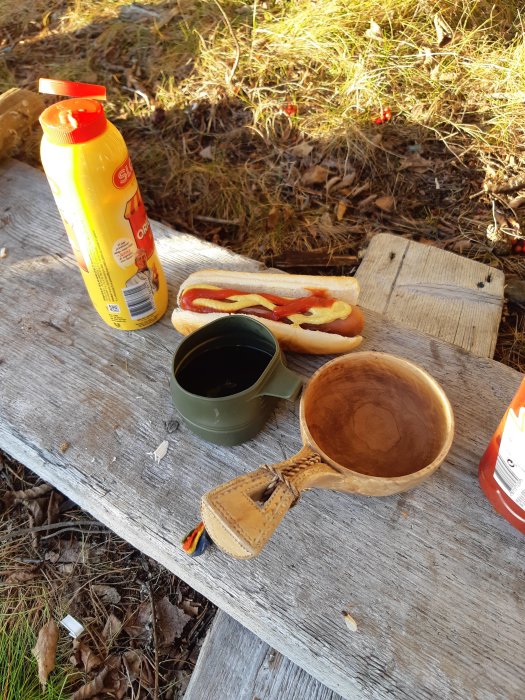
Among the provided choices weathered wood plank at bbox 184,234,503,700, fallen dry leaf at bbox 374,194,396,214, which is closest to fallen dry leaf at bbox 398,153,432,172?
fallen dry leaf at bbox 374,194,396,214

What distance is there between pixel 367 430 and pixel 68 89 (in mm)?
962

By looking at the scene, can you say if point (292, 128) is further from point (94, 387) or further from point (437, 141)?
point (94, 387)

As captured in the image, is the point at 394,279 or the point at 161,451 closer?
the point at 161,451

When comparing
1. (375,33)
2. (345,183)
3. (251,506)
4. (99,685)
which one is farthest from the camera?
(375,33)

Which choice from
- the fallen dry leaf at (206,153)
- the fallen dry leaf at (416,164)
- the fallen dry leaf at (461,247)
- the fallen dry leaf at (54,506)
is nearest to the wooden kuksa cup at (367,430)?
the fallen dry leaf at (54,506)

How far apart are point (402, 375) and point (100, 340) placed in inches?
32.2

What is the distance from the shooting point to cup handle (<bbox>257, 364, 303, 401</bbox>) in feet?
3.64

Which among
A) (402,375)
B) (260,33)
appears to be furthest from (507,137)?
(402,375)

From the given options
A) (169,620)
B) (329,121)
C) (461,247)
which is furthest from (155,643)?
(329,121)

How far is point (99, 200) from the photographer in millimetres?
1144

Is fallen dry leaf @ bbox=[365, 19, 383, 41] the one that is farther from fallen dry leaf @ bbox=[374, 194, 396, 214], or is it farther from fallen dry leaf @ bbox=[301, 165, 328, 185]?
fallen dry leaf @ bbox=[374, 194, 396, 214]

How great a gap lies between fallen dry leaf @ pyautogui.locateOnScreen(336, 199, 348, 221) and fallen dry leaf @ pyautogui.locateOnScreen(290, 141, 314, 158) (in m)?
0.35

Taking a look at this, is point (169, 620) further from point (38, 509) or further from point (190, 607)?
point (38, 509)

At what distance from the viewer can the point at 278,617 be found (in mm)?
1032
